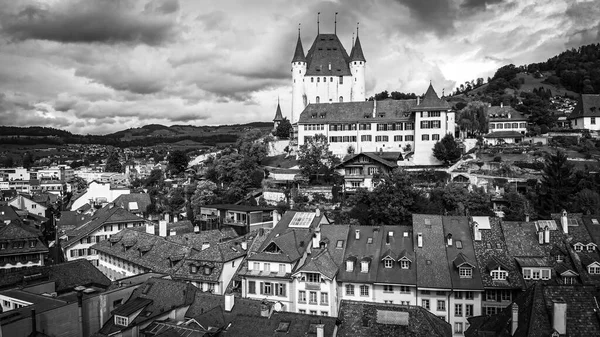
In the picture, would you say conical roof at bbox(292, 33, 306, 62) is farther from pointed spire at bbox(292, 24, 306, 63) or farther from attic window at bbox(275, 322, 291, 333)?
attic window at bbox(275, 322, 291, 333)

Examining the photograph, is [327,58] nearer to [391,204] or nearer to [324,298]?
[391,204]

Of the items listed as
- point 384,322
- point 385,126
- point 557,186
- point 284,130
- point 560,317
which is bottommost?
point 384,322

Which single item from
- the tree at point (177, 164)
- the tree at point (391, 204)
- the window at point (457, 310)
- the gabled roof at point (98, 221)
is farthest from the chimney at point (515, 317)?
the tree at point (177, 164)

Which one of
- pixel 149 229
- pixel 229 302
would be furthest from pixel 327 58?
pixel 229 302

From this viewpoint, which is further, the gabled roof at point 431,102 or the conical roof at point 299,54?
the conical roof at point 299,54

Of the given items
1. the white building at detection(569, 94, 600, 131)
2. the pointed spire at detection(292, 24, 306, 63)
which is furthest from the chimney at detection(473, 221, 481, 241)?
the pointed spire at detection(292, 24, 306, 63)

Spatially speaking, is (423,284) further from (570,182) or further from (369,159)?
(369,159)

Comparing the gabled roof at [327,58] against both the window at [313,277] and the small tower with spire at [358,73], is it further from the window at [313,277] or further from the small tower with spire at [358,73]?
the window at [313,277]
